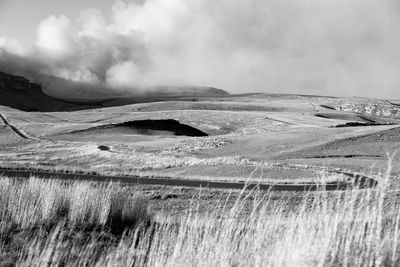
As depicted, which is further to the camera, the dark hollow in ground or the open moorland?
the dark hollow in ground

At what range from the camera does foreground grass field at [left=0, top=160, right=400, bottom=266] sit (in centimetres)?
731

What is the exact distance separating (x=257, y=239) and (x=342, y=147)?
50.8m

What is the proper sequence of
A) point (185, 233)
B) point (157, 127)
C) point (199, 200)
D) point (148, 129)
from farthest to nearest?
1. point (157, 127)
2. point (148, 129)
3. point (199, 200)
4. point (185, 233)

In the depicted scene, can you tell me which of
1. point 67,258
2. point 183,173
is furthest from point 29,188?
point 183,173

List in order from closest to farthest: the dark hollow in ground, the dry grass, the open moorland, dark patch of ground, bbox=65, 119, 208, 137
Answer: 1. the open moorland
2. the dry grass
3. dark patch of ground, bbox=65, 119, 208, 137
4. the dark hollow in ground

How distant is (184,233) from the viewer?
8.53 m

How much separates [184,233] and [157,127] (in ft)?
334

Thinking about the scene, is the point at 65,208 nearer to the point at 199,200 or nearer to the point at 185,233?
the point at 185,233

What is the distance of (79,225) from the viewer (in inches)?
462

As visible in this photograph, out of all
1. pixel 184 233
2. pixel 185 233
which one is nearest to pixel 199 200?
pixel 185 233

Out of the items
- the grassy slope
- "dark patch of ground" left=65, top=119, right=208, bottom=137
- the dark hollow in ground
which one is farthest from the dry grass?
the dark hollow in ground

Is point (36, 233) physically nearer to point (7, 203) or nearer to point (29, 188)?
point (7, 203)

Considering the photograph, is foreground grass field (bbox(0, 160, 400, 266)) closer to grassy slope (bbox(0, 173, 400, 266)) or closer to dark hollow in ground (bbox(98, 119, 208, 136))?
grassy slope (bbox(0, 173, 400, 266))

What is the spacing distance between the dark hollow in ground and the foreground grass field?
89.4 metres
